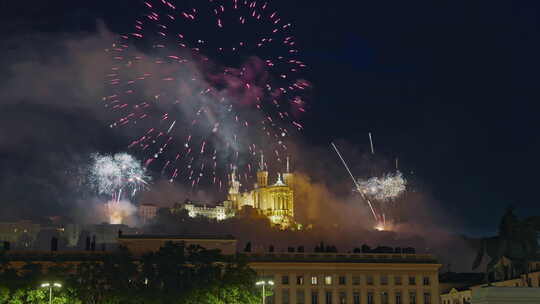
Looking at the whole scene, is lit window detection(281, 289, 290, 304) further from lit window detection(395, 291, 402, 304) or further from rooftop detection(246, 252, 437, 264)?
lit window detection(395, 291, 402, 304)

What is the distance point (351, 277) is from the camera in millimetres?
145125

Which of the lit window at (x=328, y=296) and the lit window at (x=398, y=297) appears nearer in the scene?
the lit window at (x=328, y=296)

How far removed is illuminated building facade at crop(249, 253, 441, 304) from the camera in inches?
5571

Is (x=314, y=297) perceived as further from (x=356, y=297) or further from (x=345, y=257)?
(x=345, y=257)

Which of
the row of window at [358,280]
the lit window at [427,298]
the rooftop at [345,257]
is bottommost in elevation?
the lit window at [427,298]

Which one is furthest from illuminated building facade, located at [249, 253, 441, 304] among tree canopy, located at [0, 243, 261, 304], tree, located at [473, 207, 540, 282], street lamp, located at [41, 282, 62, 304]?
tree, located at [473, 207, 540, 282]

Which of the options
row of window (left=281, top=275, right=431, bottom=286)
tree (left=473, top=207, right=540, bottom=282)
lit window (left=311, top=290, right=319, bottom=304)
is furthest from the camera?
row of window (left=281, top=275, right=431, bottom=286)

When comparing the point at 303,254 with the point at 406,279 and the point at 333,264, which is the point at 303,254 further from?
the point at 406,279

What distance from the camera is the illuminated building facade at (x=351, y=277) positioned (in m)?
142

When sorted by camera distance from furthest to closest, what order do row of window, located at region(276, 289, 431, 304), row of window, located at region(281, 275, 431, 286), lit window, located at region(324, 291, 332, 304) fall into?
row of window, located at region(281, 275, 431, 286)
lit window, located at region(324, 291, 332, 304)
row of window, located at region(276, 289, 431, 304)

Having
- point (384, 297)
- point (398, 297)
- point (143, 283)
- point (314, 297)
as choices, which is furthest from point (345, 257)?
point (143, 283)

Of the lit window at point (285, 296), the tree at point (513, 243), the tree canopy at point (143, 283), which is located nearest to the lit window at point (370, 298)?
the lit window at point (285, 296)

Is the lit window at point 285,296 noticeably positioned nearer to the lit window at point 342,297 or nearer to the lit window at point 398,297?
the lit window at point 342,297

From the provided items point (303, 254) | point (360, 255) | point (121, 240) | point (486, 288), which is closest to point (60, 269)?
point (121, 240)
